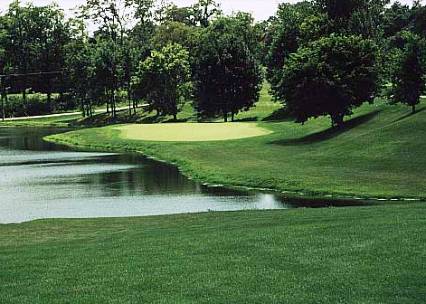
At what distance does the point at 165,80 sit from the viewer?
103 meters

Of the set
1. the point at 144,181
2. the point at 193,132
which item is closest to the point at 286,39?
the point at 193,132

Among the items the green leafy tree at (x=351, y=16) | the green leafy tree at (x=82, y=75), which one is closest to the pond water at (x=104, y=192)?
the green leafy tree at (x=351, y=16)

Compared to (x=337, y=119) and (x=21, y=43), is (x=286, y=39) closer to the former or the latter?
(x=337, y=119)

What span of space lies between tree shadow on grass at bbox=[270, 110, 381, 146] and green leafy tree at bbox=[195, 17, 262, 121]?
3445 cm

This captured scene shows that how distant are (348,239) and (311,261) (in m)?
2.46

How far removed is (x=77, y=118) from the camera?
116875 mm

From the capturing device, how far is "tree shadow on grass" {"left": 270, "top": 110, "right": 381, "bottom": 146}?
53812 mm

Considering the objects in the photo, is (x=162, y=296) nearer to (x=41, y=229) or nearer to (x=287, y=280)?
(x=287, y=280)

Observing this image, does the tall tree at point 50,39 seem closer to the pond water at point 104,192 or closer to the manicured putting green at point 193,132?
the manicured putting green at point 193,132

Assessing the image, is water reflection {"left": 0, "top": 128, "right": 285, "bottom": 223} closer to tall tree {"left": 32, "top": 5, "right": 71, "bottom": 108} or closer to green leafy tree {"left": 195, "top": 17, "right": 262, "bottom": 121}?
green leafy tree {"left": 195, "top": 17, "right": 262, "bottom": 121}

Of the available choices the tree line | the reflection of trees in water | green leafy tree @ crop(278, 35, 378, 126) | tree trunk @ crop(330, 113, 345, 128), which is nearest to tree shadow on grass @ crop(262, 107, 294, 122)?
the tree line

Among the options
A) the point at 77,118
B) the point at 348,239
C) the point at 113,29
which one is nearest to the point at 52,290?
the point at 348,239

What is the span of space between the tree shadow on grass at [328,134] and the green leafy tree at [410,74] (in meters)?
5.50

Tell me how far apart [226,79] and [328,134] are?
3914cm
